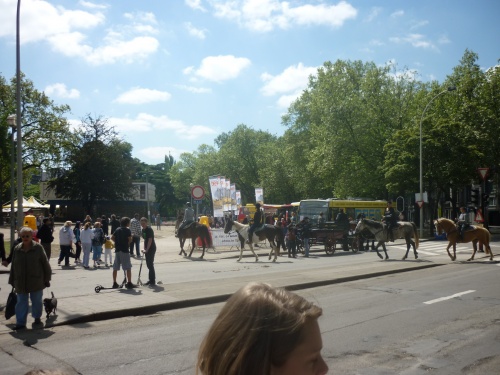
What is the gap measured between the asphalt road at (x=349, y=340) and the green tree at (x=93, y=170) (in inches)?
2087

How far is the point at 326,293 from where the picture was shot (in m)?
14.1

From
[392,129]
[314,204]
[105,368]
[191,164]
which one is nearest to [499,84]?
[392,129]

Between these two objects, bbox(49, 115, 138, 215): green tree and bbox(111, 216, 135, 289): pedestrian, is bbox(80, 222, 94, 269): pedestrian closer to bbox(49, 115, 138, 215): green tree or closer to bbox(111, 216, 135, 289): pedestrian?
bbox(111, 216, 135, 289): pedestrian

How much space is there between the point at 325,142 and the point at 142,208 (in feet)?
132

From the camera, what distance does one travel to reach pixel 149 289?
14539mm

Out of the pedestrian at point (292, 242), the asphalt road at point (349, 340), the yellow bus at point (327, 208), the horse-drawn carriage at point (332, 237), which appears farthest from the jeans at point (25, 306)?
the yellow bus at point (327, 208)

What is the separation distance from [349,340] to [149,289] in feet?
23.7

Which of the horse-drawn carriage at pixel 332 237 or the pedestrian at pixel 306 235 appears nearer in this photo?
the pedestrian at pixel 306 235

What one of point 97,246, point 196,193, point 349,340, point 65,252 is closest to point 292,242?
point 196,193

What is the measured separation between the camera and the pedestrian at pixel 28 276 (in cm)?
1000

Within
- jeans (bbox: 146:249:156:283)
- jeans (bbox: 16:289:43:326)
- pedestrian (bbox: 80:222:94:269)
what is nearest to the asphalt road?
jeans (bbox: 16:289:43:326)

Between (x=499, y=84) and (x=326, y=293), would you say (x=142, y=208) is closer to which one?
(x=499, y=84)

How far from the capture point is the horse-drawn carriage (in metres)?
30.0

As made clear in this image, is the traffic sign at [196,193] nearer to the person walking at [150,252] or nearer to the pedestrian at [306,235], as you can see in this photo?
the pedestrian at [306,235]
